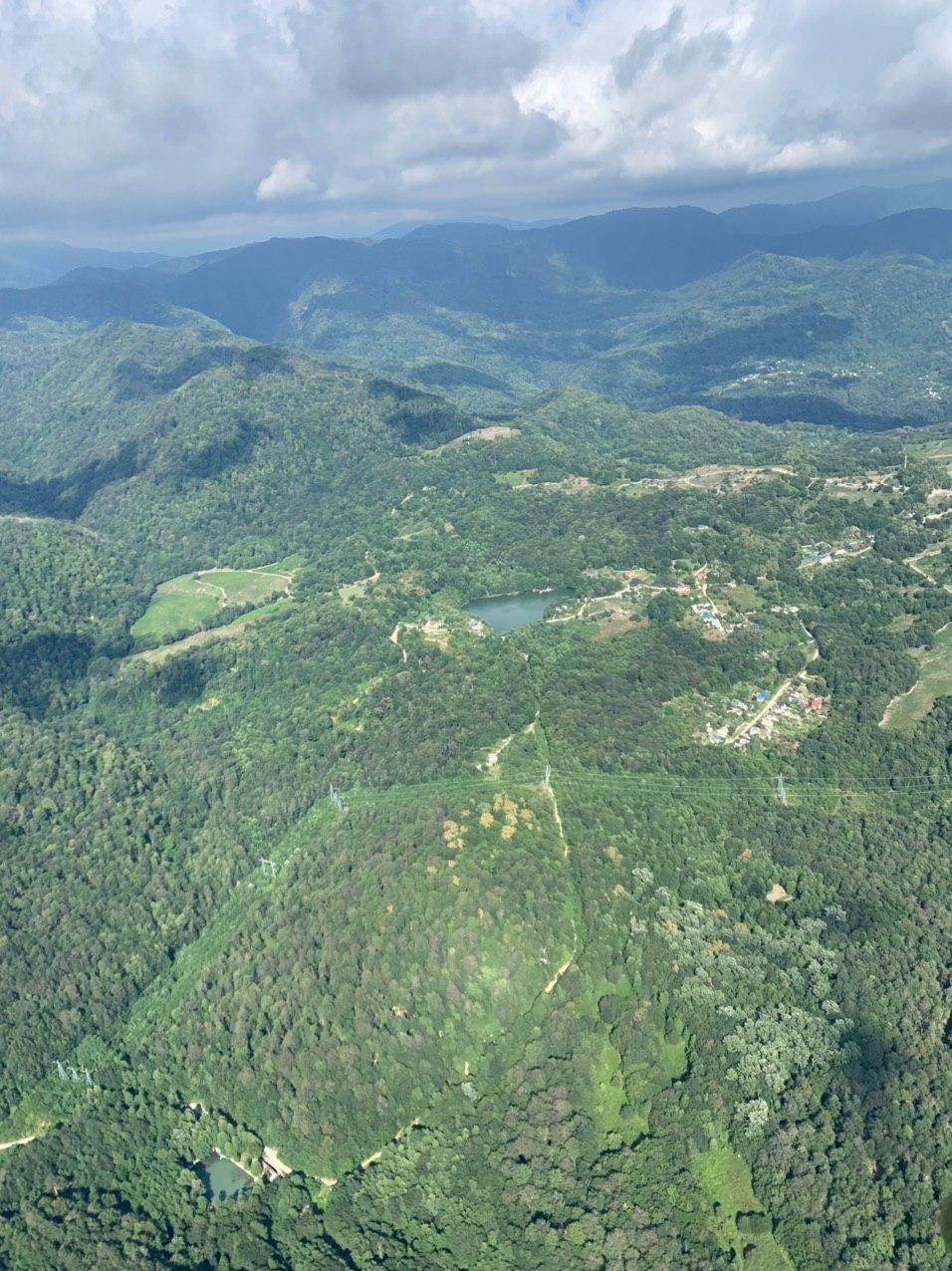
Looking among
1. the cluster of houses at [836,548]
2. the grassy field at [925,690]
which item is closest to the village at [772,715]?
the grassy field at [925,690]

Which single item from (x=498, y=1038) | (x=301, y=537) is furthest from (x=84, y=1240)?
(x=301, y=537)

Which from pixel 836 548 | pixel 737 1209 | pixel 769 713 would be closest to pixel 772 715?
pixel 769 713

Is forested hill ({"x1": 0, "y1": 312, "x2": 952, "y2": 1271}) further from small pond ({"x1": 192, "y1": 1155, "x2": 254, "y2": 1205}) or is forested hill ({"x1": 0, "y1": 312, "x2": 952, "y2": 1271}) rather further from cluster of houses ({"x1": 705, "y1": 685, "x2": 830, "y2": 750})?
small pond ({"x1": 192, "y1": 1155, "x2": 254, "y2": 1205})

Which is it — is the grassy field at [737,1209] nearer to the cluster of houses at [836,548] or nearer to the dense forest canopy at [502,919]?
the dense forest canopy at [502,919]

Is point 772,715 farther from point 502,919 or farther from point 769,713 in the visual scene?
point 502,919

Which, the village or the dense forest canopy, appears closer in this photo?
the dense forest canopy

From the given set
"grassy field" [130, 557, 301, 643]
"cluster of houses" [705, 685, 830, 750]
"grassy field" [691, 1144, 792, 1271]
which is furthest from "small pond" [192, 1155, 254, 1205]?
"grassy field" [130, 557, 301, 643]

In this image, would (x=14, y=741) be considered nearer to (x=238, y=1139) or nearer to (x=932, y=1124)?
(x=238, y=1139)
